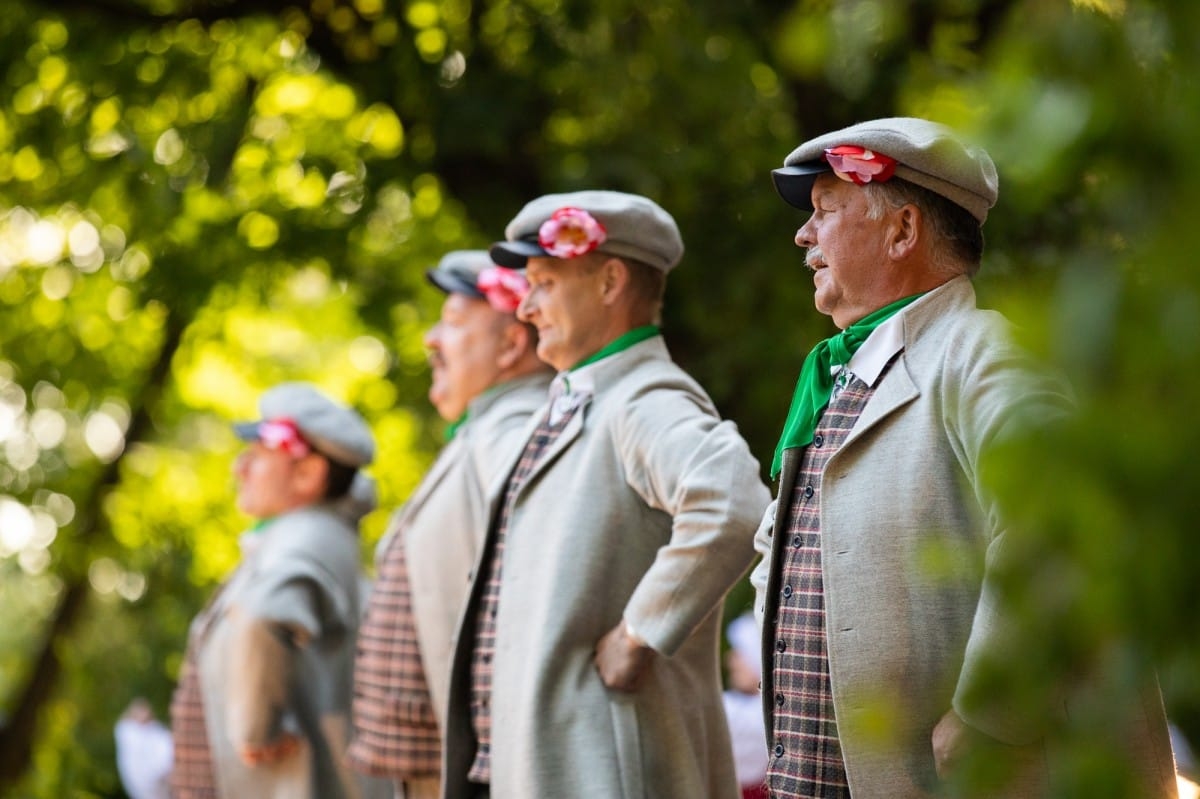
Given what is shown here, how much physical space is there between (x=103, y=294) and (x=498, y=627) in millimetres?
6291

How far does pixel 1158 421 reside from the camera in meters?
0.96

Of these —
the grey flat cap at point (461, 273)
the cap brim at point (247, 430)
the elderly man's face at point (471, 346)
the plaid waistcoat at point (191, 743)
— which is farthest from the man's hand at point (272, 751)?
the grey flat cap at point (461, 273)

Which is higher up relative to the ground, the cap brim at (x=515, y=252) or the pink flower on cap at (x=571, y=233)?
the pink flower on cap at (x=571, y=233)

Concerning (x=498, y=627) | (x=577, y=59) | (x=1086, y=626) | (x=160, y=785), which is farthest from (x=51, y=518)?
(x=1086, y=626)

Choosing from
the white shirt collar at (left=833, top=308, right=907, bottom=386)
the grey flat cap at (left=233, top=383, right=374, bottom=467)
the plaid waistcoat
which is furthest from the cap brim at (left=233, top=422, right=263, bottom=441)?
the white shirt collar at (left=833, top=308, right=907, bottom=386)

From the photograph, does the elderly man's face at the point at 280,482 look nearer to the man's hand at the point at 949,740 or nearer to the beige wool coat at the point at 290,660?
the beige wool coat at the point at 290,660

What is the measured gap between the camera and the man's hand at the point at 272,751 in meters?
5.28

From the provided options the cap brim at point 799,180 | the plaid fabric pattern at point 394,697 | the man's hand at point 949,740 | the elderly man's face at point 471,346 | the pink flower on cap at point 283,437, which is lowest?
the plaid fabric pattern at point 394,697

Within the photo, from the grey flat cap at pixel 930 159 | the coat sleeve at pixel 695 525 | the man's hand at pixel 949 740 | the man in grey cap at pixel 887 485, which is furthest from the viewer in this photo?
the coat sleeve at pixel 695 525

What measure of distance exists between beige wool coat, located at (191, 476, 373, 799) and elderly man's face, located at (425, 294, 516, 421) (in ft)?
3.34

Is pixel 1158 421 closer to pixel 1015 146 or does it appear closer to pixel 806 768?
pixel 1015 146

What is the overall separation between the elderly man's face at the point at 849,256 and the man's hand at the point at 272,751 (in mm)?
2943

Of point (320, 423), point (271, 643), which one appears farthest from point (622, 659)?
point (320, 423)

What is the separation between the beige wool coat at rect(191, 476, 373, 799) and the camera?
5.30m
